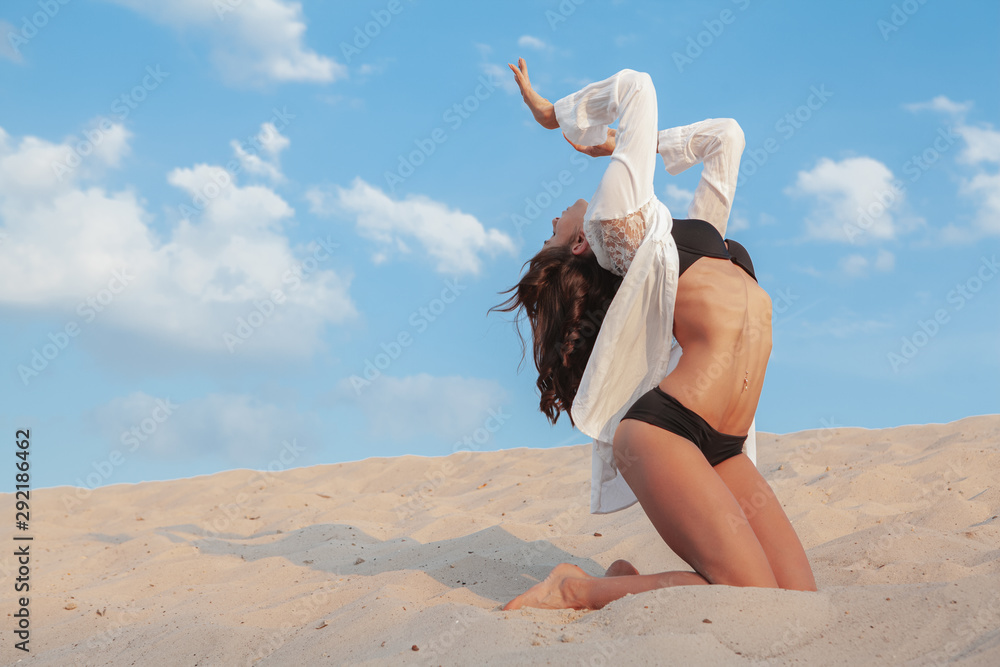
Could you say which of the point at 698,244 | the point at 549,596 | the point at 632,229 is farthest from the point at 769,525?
the point at 632,229

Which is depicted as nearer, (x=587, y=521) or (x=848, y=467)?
(x=587, y=521)

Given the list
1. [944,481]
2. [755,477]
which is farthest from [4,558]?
[944,481]

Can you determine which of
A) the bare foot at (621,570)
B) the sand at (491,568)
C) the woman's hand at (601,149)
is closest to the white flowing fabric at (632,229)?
the woman's hand at (601,149)

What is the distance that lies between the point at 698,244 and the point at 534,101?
2.64 ft

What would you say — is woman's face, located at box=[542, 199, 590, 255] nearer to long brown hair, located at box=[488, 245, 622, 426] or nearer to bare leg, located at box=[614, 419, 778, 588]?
long brown hair, located at box=[488, 245, 622, 426]

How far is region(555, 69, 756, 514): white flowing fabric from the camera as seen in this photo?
2.36 m

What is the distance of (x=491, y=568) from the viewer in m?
3.14

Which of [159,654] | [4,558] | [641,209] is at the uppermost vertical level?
[641,209]

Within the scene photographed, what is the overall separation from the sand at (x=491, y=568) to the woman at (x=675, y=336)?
22 cm

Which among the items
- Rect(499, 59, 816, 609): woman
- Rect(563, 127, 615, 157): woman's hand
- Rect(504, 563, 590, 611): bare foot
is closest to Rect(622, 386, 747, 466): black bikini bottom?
Rect(499, 59, 816, 609): woman

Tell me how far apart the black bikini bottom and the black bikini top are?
446 millimetres

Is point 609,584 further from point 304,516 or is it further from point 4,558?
point 4,558

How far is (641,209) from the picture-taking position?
238cm

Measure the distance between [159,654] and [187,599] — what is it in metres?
0.84
